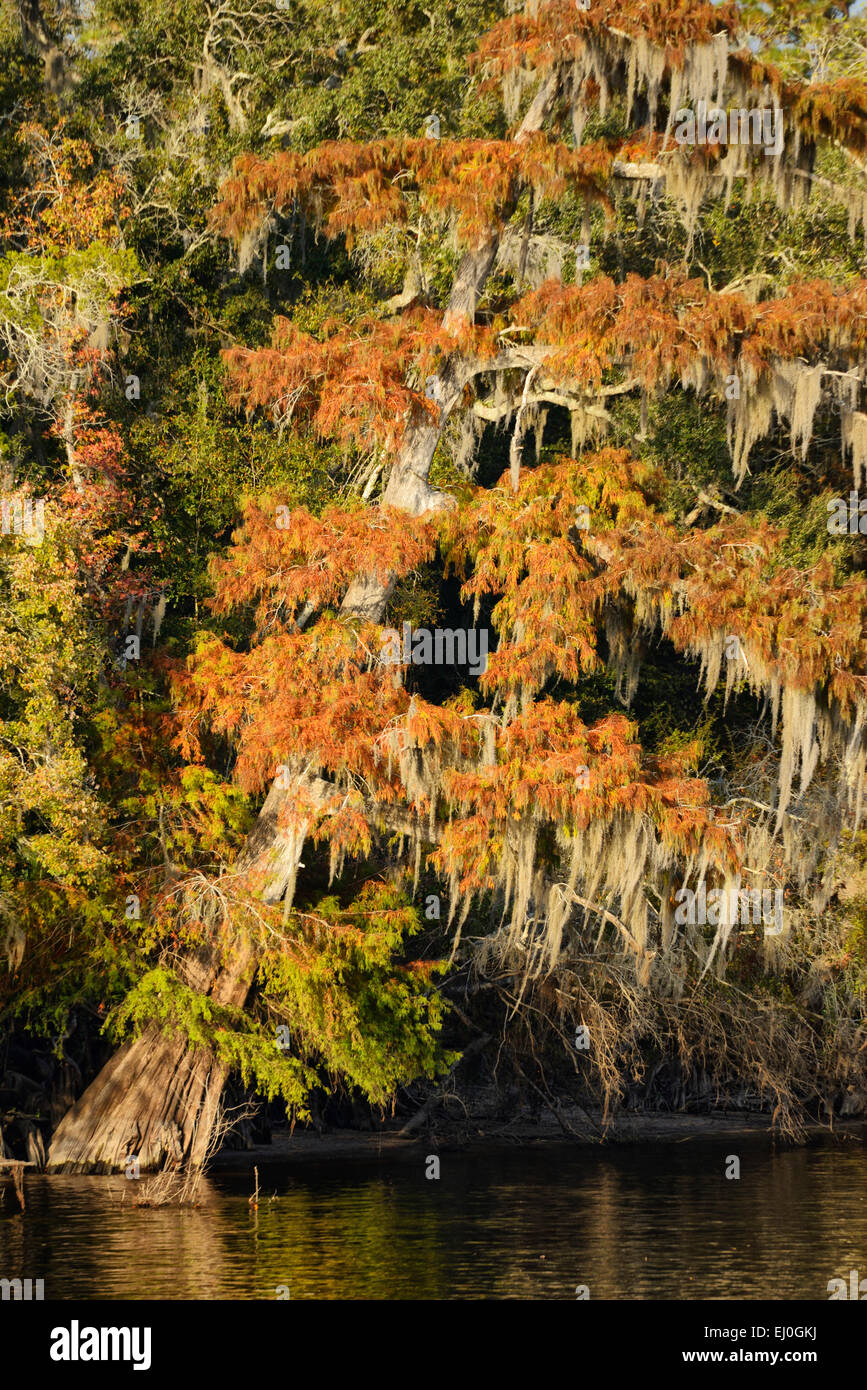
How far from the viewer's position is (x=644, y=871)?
23.4m

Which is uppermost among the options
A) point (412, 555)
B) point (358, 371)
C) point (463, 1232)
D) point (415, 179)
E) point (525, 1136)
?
point (415, 179)

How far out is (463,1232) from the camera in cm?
1897

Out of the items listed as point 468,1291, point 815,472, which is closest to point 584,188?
point 815,472

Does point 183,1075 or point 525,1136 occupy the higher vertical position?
point 183,1075

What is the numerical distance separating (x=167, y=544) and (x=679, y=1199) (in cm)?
1153

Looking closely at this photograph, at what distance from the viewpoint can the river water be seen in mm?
15914

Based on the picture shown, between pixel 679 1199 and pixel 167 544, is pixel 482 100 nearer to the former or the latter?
pixel 167 544

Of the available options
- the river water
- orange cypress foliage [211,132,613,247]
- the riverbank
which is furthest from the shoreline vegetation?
the river water

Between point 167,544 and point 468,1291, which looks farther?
point 167,544

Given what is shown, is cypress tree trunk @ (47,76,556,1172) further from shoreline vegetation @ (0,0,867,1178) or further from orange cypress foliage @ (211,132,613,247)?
orange cypress foliage @ (211,132,613,247)

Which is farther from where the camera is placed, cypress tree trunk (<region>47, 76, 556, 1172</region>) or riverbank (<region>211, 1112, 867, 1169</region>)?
riverbank (<region>211, 1112, 867, 1169</region>)

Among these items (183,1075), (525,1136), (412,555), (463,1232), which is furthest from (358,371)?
(525,1136)

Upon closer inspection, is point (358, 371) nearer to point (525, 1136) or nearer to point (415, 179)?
point (415, 179)

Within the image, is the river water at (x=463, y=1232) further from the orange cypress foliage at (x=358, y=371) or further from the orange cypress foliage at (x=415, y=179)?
the orange cypress foliage at (x=415, y=179)
